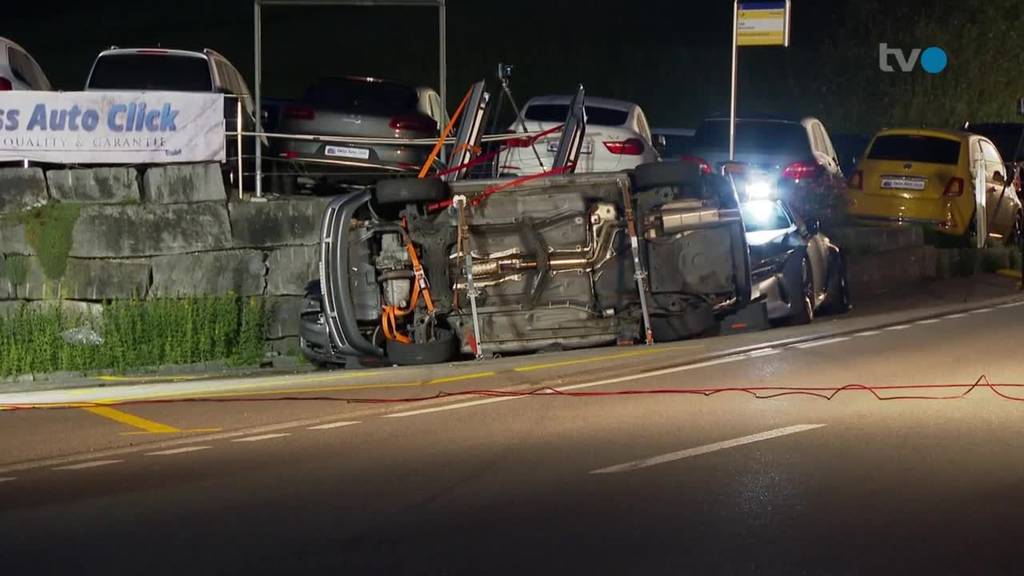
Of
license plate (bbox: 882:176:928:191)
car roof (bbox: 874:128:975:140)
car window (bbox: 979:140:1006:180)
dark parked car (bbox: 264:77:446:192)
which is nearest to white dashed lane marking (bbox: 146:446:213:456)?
dark parked car (bbox: 264:77:446:192)

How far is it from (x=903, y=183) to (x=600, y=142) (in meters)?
4.84

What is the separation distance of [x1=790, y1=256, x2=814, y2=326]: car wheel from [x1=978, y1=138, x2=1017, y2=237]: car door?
7.53m

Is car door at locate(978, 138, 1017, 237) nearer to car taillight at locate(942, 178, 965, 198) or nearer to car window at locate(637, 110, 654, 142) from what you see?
car taillight at locate(942, 178, 965, 198)

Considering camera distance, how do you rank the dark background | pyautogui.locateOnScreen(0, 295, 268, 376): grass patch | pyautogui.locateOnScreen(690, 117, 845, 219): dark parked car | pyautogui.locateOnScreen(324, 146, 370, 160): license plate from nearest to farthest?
pyautogui.locateOnScreen(0, 295, 268, 376): grass patch → pyautogui.locateOnScreen(324, 146, 370, 160): license plate → pyautogui.locateOnScreen(690, 117, 845, 219): dark parked car → the dark background

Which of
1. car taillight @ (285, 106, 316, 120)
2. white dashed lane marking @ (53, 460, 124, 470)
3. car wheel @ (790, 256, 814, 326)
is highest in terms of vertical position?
car taillight @ (285, 106, 316, 120)

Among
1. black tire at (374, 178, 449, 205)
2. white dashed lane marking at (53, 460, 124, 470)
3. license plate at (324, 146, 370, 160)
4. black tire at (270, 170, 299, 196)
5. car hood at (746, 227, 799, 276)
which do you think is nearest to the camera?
white dashed lane marking at (53, 460, 124, 470)

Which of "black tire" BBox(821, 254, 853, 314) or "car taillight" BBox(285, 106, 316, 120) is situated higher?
"car taillight" BBox(285, 106, 316, 120)

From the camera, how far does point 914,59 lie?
42875 mm

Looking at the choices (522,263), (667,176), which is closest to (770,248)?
(667,176)

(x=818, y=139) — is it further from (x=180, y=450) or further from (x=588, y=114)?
(x=180, y=450)

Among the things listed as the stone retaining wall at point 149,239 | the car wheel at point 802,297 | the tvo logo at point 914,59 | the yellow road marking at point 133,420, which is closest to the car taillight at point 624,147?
the stone retaining wall at point 149,239

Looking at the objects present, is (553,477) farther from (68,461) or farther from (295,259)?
(295,259)

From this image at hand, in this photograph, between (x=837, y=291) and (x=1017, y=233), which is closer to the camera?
(x=837, y=291)

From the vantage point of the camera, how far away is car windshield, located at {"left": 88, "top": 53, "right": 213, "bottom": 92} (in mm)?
20480
